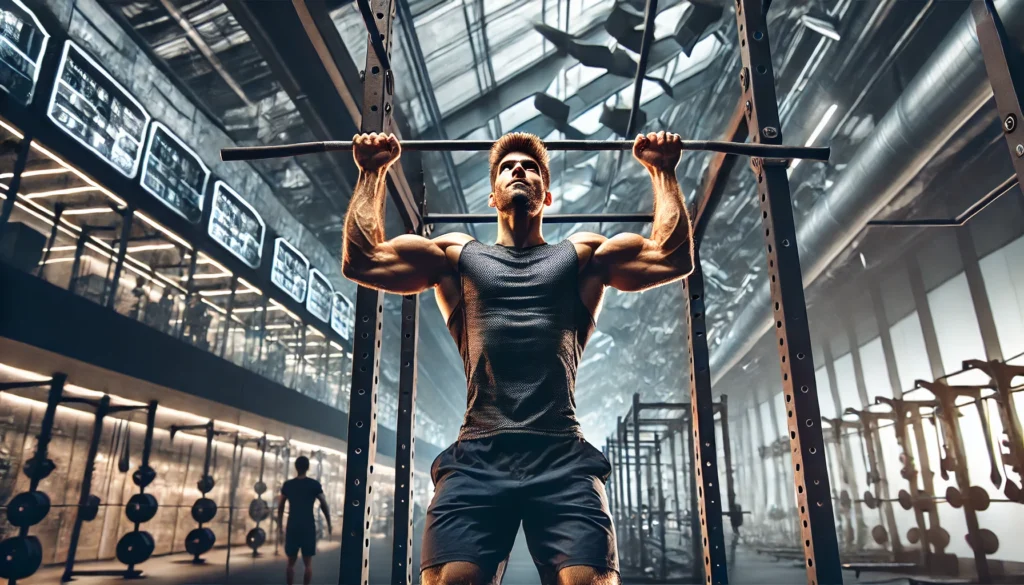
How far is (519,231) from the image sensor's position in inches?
49.4

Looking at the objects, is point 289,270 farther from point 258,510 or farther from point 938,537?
point 938,537

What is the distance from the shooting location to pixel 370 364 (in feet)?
4.79

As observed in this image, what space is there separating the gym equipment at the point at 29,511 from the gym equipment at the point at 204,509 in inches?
67.1

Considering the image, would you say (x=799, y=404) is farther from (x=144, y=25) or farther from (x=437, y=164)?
(x=144, y=25)

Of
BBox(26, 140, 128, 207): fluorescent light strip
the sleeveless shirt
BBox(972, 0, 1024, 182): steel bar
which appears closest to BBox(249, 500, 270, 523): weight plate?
BBox(26, 140, 128, 207): fluorescent light strip

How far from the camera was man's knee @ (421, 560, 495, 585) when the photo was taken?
3.12ft

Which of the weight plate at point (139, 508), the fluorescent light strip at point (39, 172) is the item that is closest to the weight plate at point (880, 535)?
the weight plate at point (139, 508)

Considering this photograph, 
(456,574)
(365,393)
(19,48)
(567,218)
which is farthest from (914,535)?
(19,48)

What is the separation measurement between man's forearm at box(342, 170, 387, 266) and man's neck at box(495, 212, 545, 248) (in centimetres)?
26

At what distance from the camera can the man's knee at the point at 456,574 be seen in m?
0.95

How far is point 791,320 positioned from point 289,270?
6321mm

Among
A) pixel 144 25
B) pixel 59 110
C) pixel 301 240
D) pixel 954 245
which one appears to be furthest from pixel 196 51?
pixel 954 245

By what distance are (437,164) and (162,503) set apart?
444cm

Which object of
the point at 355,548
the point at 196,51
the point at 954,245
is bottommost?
the point at 355,548
